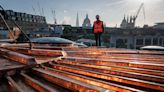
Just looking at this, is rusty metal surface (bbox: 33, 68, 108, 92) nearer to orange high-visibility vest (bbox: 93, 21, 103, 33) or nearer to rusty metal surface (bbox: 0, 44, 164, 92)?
rusty metal surface (bbox: 0, 44, 164, 92)

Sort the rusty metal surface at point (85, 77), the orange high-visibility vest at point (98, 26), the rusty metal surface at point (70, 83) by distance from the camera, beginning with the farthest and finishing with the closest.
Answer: the orange high-visibility vest at point (98, 26) → the rusty metal surface at point (85, 77) → the rusty metal surface at point (70, 83)

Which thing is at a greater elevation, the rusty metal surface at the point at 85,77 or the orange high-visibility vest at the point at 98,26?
the orange high-visibility vest at the point at 98,26

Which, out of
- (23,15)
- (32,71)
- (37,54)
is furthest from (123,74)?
(23,15)

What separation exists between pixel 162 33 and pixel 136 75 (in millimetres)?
60173

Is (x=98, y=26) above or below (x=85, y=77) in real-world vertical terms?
above

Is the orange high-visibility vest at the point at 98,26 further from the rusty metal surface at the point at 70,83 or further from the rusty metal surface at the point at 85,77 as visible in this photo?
the rusty metal surface at the point at 70,83

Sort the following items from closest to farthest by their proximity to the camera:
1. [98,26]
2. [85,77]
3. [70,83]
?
[70,83], [85,77], [98,26]

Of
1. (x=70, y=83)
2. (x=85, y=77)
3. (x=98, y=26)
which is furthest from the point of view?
(x=98, y=26)

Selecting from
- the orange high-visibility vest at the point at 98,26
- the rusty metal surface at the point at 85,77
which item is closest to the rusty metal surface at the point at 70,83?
the rusty metal surface at the point at 85,77

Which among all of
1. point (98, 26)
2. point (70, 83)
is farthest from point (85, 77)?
point (98, 26)

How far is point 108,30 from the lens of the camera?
175 feet

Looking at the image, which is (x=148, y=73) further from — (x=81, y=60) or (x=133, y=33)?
(x=133, y=33)

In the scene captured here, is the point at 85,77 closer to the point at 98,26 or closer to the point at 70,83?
the point at 70,83

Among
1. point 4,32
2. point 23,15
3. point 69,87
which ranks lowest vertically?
point 69,87
